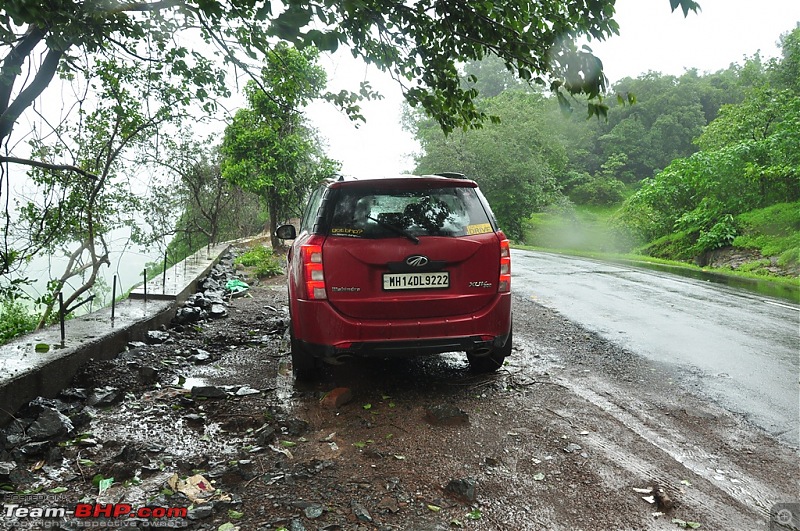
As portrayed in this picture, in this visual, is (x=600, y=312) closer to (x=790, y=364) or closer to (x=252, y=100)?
(x=790, y=364)

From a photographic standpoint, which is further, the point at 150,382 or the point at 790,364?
the point at 790,364

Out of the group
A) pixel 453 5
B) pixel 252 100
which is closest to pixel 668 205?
pixel 252 100

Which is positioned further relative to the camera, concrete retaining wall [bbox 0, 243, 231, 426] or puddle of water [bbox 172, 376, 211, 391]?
puddle of water [bbox 172, 376, 211, 391]

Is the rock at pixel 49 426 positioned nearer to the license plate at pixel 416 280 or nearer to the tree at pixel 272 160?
the license plate at pixel 416 280

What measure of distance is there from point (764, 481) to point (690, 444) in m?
0.52

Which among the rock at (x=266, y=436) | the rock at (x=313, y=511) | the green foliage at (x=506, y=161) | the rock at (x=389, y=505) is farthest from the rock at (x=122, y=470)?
the green foliage at (x=506, y=161)

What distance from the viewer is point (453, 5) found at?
14.7 ft

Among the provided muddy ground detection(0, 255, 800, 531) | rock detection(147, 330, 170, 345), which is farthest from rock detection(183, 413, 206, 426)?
rock detection(147, 330, 170, 345)

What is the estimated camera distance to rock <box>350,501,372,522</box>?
8.95 feet

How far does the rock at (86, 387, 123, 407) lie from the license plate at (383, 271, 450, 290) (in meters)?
2.31

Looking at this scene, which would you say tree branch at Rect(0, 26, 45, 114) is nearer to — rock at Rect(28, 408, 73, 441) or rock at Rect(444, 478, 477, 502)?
rock at Rect(28, 408, 73, 441)

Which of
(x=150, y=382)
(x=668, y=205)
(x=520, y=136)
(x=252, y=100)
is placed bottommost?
(x=150, y=382)

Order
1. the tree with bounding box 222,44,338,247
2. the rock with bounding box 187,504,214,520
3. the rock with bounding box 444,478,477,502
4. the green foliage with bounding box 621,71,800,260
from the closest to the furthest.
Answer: the rock with bounding box 187,504,214,520 → the rock with bounding box 444,478,477,502 → the tree with bounding box 222,44,338,247 → the green foliage with bounding box 621,71,800,260

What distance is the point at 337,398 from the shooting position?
436 cm
